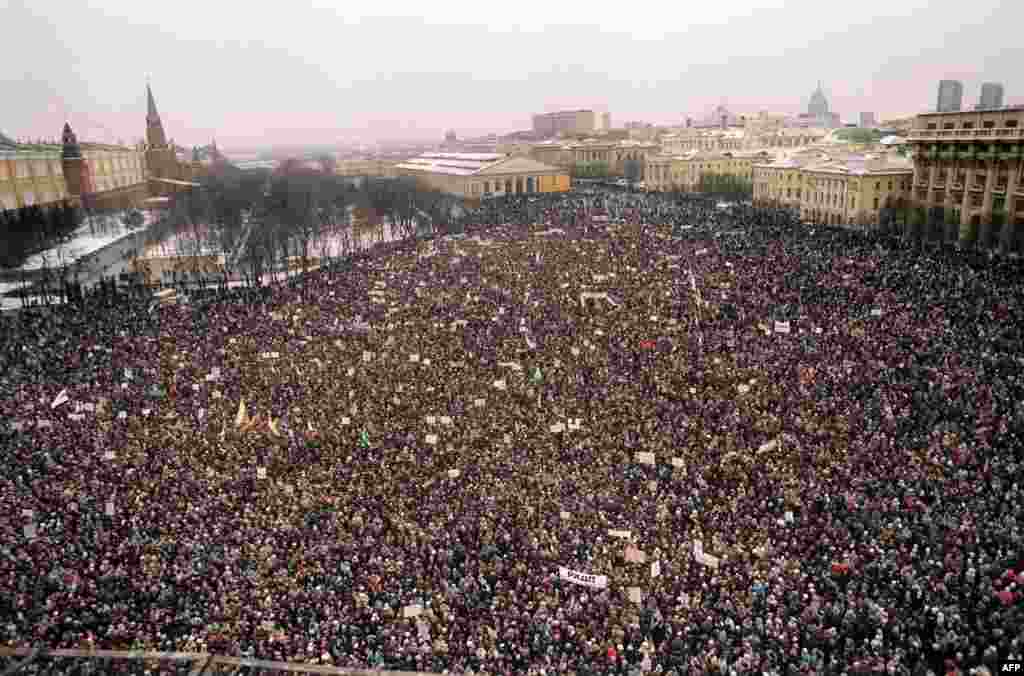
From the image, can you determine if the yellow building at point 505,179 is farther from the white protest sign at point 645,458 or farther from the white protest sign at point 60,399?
the white protest sign at point 645,458

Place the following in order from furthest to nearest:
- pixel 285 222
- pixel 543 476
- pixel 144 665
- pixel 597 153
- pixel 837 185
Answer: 1. pixel 597 153
2. pixel 285 222
3. pixel 837 185
4. pixel 543 476
5. pixel 144 665

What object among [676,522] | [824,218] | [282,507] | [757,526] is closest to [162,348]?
[282,507]

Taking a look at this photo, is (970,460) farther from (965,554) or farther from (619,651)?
(619,651)

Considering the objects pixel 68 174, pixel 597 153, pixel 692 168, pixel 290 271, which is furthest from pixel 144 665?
pixel 597 153

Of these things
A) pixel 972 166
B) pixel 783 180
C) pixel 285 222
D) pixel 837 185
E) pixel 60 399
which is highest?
pixel 972 166

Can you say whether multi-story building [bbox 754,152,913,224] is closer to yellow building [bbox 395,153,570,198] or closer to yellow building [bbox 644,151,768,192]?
yellow building [bbox 644,151,768,192]

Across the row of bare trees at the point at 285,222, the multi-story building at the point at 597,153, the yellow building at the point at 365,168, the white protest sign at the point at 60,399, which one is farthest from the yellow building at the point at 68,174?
the multi-story building at the point at 597,153

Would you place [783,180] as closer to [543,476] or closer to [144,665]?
[543,476]
